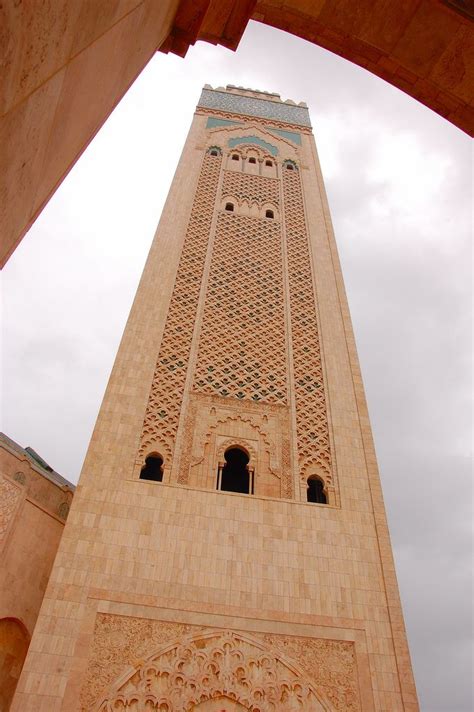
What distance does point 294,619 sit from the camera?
3.39 meters

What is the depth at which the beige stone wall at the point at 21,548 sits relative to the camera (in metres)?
4.11

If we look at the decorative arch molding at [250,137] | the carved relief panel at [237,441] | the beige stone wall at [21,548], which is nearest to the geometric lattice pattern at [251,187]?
the decorative arch molding at [250,137]

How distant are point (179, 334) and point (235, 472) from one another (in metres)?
1.48

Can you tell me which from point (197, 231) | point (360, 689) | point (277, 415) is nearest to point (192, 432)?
point (277, 415)

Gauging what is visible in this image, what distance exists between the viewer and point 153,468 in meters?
4.21

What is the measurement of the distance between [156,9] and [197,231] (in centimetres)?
506

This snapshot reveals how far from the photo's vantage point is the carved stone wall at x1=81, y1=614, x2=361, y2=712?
2949mm

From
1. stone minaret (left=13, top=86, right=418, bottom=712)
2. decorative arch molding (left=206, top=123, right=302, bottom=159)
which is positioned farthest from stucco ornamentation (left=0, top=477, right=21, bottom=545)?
decorative arch molding (left=206, top=123, right=302, bottom=159)

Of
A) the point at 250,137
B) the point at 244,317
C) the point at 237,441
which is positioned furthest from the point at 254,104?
the point at 237,441

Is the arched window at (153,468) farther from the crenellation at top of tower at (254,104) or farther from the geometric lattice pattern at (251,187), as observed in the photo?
the crenellation at top of tower at (254,104)

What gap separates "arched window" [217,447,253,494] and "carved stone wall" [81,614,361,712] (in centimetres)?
131

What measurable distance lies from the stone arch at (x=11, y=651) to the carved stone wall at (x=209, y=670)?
4.66ft

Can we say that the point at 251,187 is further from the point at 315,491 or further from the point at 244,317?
the point at 315,491

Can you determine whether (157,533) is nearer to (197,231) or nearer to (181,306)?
(181,306)
